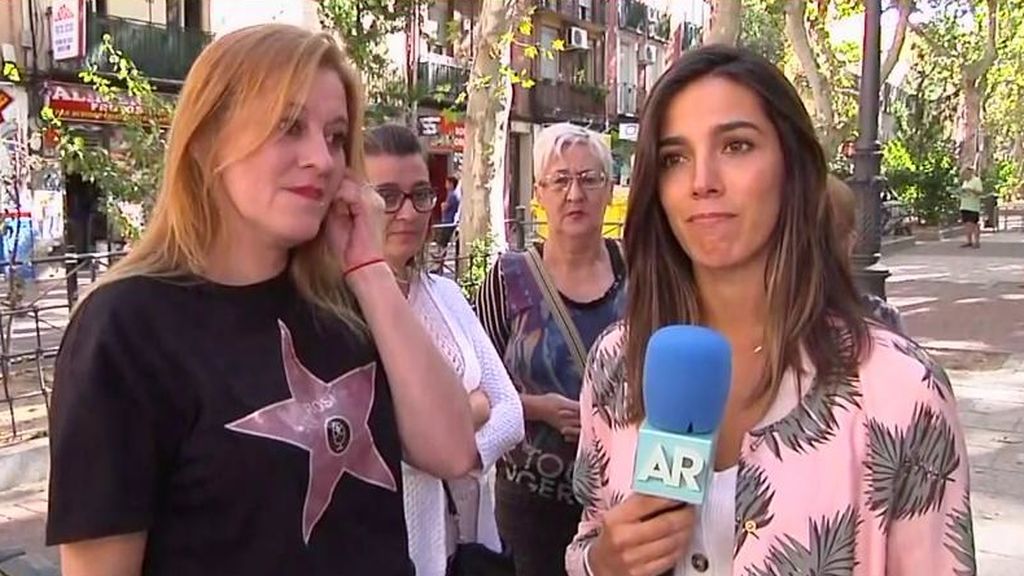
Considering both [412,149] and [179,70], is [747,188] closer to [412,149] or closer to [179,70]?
[412,149]

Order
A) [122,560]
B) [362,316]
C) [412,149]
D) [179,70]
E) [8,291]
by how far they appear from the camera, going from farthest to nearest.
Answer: [179,70] < [8,291] < [412,149] < [362,316] < [122,560]

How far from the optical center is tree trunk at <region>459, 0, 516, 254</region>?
32.4ft

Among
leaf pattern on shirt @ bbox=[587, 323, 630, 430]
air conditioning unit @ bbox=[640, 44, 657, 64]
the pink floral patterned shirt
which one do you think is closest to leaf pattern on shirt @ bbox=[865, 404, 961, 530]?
the pink floral patterned shirt

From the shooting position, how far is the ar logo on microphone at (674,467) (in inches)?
54.5

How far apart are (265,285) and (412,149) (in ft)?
3.16

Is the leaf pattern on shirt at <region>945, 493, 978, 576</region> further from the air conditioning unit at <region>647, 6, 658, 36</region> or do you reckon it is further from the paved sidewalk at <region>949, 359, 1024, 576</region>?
the air conditioning unit at <region>647, 6, 658, 36</region>

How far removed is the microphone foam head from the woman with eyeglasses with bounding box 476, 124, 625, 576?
1406 millimetres

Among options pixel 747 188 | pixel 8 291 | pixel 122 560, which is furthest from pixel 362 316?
pixel 8 291

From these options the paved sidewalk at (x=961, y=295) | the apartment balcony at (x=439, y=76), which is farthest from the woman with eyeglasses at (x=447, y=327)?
the apartment balcony at (x=439, y=76)

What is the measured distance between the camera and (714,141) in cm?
170

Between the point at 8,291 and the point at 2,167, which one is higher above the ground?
the point at 2,167

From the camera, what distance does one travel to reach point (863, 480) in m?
1.58

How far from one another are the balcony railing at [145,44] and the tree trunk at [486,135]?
12.7m

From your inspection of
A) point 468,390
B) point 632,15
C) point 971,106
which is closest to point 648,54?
point 632,15
